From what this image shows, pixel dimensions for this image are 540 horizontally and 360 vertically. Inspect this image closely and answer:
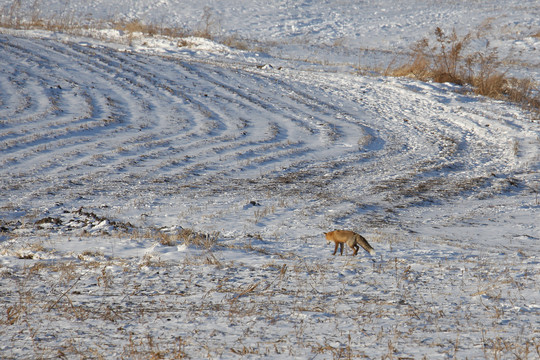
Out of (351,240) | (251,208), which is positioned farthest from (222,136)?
(351,240)

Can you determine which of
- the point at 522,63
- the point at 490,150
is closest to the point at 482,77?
the point at 490,150

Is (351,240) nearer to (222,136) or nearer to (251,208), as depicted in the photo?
(251,208)

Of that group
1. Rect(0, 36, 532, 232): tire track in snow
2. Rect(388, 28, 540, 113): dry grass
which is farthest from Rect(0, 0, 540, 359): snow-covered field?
Rect(388, 28, 540, 113): dry grass

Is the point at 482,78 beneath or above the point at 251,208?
above

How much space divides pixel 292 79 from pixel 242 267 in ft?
44.1

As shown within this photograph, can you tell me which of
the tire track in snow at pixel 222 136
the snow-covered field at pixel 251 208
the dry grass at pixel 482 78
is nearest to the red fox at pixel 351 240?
the snow-covered field at pixel 251 208

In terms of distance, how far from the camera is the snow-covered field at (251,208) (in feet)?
11.0

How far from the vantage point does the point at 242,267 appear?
4.70 metres

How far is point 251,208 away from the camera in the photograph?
7.48 meters

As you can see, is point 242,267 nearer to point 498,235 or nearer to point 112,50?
point 498,235

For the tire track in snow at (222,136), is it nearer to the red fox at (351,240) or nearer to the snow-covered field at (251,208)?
the snow-covered field at (251,208)

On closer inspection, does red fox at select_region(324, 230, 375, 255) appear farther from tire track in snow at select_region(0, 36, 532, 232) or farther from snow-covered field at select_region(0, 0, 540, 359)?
tire track in snow at select_region(0, 36, 532, 232)

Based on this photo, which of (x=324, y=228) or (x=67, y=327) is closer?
(x=67, y=327)

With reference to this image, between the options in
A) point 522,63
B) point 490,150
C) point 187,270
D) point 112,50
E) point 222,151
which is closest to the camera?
point 187,270
